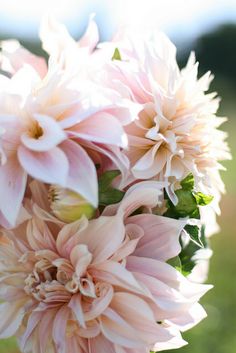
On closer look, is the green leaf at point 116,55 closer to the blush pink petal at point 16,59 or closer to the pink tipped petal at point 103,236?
the blush pink petal at point 16,59

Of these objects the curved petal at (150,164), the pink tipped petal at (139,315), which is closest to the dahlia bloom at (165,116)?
the curved petal at (150,164)

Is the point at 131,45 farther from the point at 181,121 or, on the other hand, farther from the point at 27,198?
the point at 27,198

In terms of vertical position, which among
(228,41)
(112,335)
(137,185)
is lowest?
(228,41)

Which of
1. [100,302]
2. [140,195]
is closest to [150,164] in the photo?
[140,195]

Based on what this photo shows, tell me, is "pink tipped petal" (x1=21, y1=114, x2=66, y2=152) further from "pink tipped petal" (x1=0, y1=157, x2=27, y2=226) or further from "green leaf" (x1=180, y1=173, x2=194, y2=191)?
"green leaf" (x1=180, y1=173, x2=194, y2=191)

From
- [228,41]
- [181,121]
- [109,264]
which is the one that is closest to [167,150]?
[181,121]
